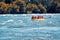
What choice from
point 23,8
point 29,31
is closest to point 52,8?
point 23,8

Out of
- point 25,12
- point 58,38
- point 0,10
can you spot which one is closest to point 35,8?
point 25,12

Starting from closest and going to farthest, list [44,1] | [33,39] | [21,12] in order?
[33,39]
[21,12]
[44,1]

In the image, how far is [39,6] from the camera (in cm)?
10350

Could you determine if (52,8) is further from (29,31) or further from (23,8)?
(29,31)

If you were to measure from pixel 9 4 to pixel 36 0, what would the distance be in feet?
31.3

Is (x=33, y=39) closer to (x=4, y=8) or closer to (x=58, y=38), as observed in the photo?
(x=58, y=38)

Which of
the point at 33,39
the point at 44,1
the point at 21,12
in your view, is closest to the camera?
the point at 33,39

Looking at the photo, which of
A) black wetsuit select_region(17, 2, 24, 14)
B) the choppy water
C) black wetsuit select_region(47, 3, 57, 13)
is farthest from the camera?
black wetsuit select_region(47, 3, 57, 13)

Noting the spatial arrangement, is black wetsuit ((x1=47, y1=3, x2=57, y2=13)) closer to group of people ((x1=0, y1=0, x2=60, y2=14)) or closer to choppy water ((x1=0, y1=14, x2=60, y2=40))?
group of people ((x1=0, y1=0, x2=60, y2=14))

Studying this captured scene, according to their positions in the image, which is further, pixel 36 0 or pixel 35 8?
pixel 36 0

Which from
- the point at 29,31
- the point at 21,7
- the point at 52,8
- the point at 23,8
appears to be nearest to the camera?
the point at 29,31

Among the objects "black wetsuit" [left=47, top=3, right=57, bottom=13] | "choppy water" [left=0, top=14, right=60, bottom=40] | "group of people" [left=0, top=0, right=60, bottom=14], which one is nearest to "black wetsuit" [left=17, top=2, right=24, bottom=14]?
"group of people" [left=0, top=0, right=60, bottom=14]

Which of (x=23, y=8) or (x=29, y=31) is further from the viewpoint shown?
(x=23, y=8)

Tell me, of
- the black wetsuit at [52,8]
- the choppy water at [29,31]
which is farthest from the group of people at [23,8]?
the choppy water at [29,31]
